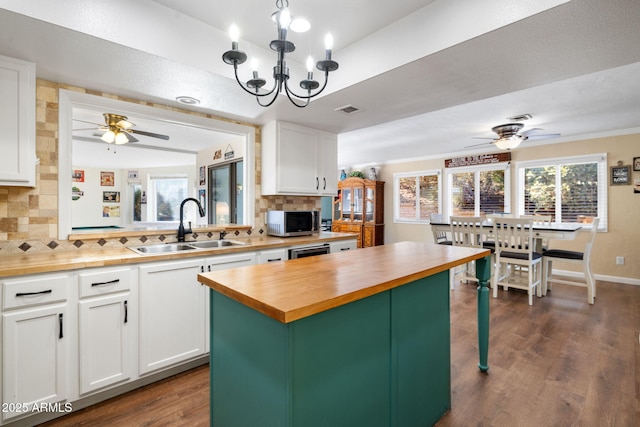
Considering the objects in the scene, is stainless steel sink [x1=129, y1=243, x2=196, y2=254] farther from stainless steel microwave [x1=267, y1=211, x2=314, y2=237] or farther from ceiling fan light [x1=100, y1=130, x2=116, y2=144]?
ceiling fan light [x1=100, y1=130, x2=116, y2=144]

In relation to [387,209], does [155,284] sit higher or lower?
lower

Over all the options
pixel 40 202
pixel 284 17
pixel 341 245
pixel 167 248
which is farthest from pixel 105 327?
pixel 341 245

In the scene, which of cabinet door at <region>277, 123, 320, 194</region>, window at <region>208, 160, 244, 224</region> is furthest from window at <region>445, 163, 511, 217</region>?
window at <region>208, 160, 244, 224</region>

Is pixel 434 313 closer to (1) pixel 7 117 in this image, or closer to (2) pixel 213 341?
(2) pixel 213 341

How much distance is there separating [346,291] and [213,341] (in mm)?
744

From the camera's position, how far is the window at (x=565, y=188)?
4.62 metres

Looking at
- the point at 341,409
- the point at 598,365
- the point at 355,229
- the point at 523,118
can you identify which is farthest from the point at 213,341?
the point at 355,229

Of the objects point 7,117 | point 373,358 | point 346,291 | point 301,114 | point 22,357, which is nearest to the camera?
point 346,291

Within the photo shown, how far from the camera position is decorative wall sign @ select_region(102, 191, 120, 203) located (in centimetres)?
751

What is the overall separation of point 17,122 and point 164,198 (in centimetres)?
593

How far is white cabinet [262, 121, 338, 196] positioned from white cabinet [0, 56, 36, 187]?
1876 millimetres

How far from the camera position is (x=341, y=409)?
113cm

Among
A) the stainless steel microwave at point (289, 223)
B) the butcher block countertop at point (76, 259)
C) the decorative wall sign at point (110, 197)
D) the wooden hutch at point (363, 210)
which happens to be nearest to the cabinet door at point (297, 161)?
the stainless steel microwave at point (289, 223)

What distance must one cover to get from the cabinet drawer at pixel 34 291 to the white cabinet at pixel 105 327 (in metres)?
0.09
